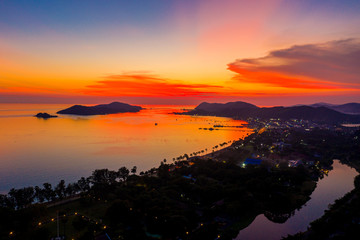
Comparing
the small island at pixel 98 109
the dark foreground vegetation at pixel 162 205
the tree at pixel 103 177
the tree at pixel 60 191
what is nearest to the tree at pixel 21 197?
the dark foreground vegetation at pixel 162 205

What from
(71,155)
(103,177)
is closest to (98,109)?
(71,155)

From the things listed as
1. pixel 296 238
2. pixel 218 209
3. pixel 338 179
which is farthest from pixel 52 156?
pixel 338 179

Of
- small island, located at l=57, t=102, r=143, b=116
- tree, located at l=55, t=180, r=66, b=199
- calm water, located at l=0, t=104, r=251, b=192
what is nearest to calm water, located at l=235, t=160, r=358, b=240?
tree, located at l=55, t=180, r=66, b=199

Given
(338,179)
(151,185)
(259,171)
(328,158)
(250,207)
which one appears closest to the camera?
(250,207)

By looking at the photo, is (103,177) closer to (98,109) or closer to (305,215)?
Result: (305,215)

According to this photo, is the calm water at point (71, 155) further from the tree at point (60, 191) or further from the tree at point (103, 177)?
the tree at point (60, 191)

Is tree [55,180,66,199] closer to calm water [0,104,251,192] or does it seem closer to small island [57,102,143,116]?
calm water [0,104,251,192]

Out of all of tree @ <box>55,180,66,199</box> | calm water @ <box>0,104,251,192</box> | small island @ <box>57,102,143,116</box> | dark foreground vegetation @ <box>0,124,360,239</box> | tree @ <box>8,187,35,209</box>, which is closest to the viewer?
dark foreground vegetation @ <box>0,124,360,239</box>

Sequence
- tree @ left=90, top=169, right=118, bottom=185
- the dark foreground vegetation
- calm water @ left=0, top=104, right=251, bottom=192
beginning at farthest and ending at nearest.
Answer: calm water @ left=0, top=104, right=251, bottom=192 < tree @ left=90, top=169, right=118, bottom=185 < the dark foreground vegetation

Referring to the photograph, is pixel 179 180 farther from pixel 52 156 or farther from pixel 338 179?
pixel 52 156
